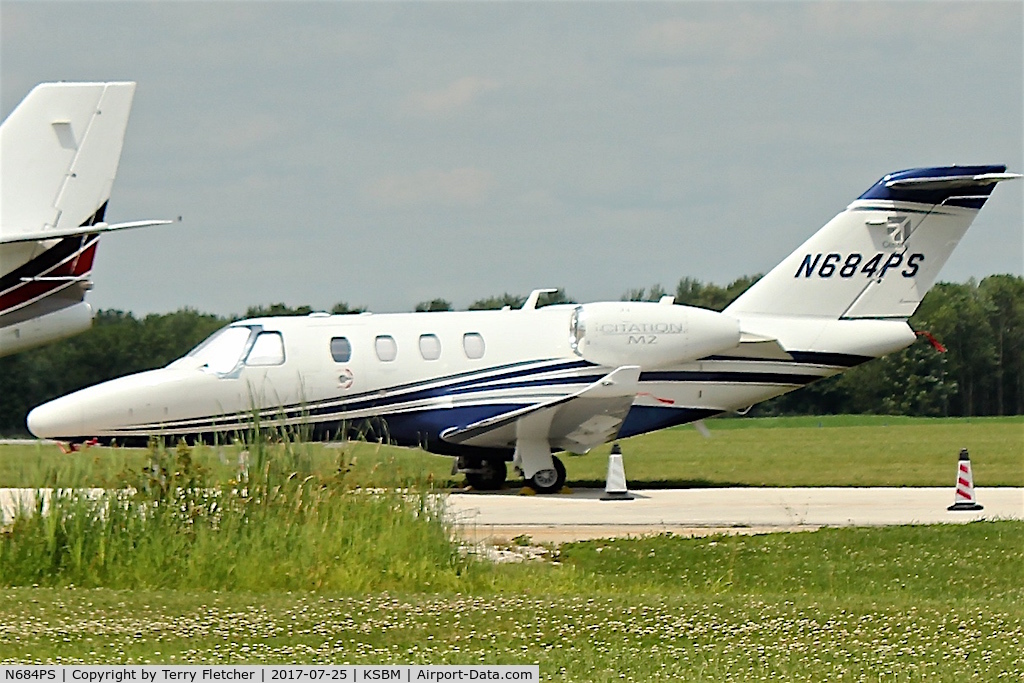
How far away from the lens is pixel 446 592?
→ 12430mm

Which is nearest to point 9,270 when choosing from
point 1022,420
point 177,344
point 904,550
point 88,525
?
point 88,525

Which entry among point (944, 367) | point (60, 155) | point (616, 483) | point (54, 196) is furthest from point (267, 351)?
point (944, 367)

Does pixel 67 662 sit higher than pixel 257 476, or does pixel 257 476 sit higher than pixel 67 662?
pixel 257 476

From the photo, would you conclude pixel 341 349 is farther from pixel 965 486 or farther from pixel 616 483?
pixel 965 486

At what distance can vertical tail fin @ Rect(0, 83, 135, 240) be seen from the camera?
21.8 metres

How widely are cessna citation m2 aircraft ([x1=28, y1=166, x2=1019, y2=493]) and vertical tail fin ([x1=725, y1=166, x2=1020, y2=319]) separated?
0.08 ft

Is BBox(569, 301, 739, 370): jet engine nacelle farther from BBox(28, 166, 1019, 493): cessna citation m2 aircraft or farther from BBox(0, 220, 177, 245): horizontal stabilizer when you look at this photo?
BBox(0, 220, 177, 245): horizontal stabilizer

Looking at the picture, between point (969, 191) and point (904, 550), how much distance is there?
10.5 meters

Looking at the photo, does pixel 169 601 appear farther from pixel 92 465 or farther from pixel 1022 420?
pixel 1022 420

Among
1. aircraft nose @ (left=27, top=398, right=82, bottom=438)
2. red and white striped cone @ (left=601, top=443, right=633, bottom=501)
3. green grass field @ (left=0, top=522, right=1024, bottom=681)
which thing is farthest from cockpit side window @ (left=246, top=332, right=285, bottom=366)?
green grass field @ (left=0, top=522, right=1024, bottom=681)

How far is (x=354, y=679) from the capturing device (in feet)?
26.4

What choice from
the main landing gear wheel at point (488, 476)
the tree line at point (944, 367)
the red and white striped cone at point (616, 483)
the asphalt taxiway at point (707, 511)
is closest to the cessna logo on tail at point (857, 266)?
the asphalt taxiway at point (707, 511)

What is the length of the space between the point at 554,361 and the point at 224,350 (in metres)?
5.24

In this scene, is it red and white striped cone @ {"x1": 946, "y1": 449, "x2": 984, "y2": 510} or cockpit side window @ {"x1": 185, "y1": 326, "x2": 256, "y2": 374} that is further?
cockpit side window @ {"x1": 185, "y1": 326, "x2": 256, "y2": 374}
